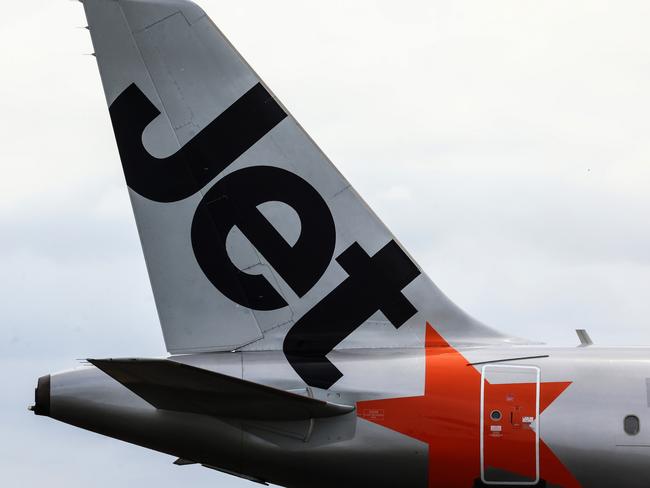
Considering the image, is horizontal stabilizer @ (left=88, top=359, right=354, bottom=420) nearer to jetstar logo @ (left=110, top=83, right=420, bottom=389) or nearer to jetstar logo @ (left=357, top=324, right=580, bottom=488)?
jetstar logo @ (left=357, top=324, right=580, bottom=488)

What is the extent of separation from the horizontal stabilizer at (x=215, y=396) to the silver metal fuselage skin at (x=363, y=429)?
0.24m

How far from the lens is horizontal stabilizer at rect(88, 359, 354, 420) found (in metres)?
15.7

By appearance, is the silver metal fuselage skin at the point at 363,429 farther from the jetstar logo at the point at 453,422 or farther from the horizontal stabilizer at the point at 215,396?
the horizontal stabilizer at the point at 215,396

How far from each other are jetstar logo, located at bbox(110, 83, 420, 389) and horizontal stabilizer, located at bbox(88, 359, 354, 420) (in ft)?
5.49

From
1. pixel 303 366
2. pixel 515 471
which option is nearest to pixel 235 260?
pixel 303 366

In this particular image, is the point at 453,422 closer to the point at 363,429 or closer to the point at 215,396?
the point at 363,429

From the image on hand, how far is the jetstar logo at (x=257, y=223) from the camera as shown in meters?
18.8

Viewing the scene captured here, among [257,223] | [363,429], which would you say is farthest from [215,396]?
[257,223]

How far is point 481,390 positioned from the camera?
680 inches

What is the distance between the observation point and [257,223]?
19.0 meters

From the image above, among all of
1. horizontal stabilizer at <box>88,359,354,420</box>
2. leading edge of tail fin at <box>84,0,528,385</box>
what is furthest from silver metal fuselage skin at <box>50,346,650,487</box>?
leading edge of tail fin at <box>84,0,528,385</box>

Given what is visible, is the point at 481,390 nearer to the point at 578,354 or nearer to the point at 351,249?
the point at 578,354

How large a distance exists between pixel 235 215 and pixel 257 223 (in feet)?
1.22

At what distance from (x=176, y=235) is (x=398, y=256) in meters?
3.46
